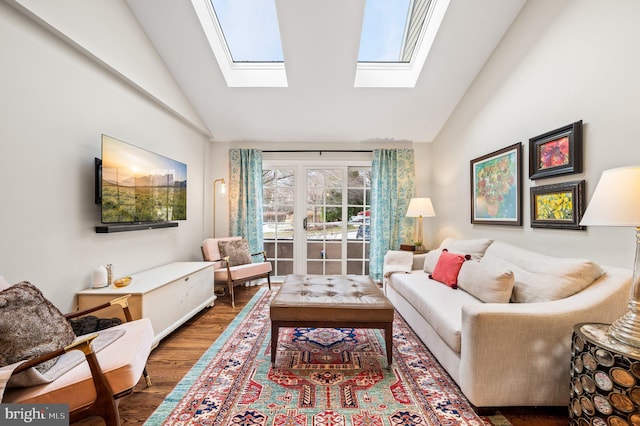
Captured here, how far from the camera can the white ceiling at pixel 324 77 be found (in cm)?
268

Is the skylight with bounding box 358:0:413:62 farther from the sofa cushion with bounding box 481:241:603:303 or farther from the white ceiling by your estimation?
the sofa cushion with bounding box 481:241:603:303

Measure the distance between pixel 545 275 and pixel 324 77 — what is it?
2915 mm

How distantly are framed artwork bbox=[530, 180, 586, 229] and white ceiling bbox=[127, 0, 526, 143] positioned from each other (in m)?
1.71

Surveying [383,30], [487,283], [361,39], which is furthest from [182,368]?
[383,30]

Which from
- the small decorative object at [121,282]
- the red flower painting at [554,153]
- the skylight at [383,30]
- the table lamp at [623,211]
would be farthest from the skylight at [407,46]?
the small decorative object at [121,282]

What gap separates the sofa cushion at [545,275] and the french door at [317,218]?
95.2 inches

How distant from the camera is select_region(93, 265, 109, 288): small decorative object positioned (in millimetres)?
2225

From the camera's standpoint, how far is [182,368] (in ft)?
6.71

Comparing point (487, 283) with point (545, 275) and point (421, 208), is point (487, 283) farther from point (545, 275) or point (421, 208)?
point (421, 208)

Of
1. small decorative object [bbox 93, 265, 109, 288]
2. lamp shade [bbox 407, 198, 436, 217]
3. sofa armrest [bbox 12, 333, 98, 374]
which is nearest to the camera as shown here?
sofa armrest [bbox 12, 333, 98, 374]

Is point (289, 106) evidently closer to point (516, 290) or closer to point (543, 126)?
point (543, 126)

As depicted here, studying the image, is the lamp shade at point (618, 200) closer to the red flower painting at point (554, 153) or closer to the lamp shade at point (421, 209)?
the red flower painting at point (554, 153)

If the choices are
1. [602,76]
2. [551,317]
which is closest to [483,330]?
[551,317]

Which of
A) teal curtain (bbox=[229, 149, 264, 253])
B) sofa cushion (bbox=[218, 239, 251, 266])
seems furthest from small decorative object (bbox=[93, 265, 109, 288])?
teal curtain (bbox=[229, 149, 264, 253])
